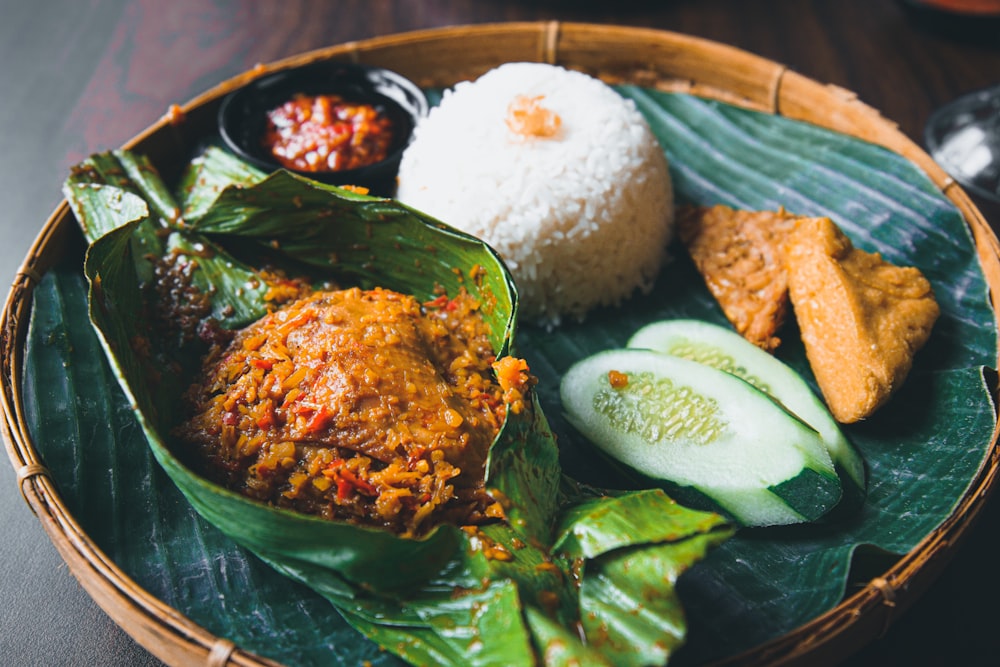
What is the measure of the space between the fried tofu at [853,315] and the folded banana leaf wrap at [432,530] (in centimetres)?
91

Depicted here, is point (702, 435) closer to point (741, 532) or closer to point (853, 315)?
point (741, 532)

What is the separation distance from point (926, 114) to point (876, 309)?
7.19 ft

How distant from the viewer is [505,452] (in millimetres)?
2062

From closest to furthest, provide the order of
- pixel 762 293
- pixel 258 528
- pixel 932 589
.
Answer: pixel 258 528 → pixel 932 589 → pixel 762 293

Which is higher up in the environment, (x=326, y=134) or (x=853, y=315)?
(x=326, y=134)

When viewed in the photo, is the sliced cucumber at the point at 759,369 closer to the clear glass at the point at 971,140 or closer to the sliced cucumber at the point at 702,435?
the sliced cucumber at the point at 702,435

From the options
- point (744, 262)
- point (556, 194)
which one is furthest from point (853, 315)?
point (556, 194)

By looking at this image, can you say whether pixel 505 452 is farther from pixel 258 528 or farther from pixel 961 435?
pixel 961 435

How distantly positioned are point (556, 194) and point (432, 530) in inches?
59.8

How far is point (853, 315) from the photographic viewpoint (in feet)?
8.50

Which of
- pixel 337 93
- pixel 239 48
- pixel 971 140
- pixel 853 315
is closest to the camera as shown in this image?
pixel 853 315

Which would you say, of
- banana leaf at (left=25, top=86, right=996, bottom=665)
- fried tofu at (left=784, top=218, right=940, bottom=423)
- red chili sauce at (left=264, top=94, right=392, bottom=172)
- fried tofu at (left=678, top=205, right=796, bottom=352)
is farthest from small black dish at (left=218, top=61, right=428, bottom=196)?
fried tofu at (left=784, top=218, right=940, bottom=423)

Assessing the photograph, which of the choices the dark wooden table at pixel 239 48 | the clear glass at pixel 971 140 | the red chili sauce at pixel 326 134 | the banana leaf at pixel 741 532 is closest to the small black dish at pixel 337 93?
the red chili sauce at pixel 326 134

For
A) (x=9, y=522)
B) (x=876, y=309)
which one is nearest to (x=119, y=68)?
(x=9, y=522)
